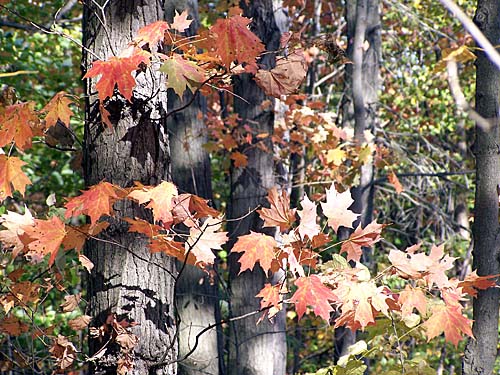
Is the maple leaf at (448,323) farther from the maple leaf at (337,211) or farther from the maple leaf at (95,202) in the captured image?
the maple leaf at (95,202)

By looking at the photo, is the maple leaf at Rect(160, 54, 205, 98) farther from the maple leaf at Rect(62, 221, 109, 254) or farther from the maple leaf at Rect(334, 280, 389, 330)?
the maple leaf at Rect(334, 280, 389, 330)

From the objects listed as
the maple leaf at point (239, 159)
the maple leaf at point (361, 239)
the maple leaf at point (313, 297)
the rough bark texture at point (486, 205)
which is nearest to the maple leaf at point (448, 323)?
the maple leaf at point (361, 239)

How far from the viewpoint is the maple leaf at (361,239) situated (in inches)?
89.4

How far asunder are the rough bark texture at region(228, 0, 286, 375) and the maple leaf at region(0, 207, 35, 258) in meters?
2.53

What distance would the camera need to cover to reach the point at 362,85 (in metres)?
7.15

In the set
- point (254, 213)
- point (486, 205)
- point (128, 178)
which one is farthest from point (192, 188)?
point (128, 178)

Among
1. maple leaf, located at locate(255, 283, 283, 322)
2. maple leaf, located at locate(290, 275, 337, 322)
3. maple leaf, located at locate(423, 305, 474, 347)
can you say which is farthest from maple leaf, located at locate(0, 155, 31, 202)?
maple leaf, located at locate(423, 305, 474, 347)

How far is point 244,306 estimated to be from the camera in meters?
4.85

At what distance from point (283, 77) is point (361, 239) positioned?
716mm

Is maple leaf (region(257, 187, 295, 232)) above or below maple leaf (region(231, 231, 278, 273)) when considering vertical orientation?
above

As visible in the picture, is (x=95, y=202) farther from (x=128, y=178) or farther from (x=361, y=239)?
(x=361, y=239)

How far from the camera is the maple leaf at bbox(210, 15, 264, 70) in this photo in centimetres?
203

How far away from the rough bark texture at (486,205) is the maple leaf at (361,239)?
3.24ft

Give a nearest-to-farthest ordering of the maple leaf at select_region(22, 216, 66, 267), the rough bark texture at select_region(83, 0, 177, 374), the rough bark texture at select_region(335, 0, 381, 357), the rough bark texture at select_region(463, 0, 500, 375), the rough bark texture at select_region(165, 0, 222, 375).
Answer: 1. the maple leaf at select_region(22, 216, 66, 267)
2. the rough bark texture at select_region(83, 0, 177, 374)
3. the rough bark texture at select_region(463, 0, 500, 375)
4. the rough bark texture at select_region(165, 0, 222, 375)
5. the rough bark texture at select_region(335, 0, 381, 357)
